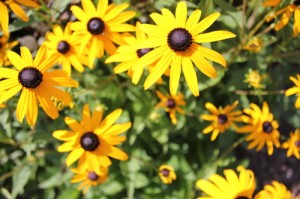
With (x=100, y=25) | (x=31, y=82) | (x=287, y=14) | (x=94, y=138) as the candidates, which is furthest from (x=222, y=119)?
(x=31, y=82)

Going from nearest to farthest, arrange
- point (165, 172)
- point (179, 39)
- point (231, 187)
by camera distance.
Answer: point (179, 39) < point (231, 187) < point (165, 172)

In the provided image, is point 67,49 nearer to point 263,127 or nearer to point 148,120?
point 148,120

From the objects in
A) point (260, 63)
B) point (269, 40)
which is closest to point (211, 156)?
point (260, 63)

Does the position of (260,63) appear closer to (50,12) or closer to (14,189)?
(50,12)

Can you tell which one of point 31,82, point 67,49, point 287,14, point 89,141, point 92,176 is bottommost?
point 92,176

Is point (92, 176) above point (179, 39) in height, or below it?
Result: below

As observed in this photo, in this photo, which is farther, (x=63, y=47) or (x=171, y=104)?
(x=171, y=104)

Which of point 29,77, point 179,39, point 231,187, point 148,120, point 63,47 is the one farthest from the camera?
point 148,120
